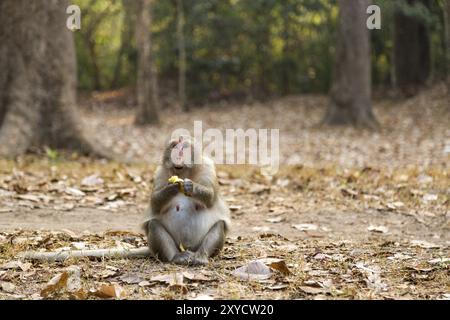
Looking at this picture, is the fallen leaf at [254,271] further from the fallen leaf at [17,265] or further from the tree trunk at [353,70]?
the tree trunk at [353,70]

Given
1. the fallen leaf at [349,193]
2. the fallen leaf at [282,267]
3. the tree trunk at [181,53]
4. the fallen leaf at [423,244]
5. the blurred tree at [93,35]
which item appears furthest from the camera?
the blurred tree at [93,35]

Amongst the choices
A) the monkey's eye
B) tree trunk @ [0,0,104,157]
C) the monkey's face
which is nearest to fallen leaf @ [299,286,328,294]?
the monkey's face

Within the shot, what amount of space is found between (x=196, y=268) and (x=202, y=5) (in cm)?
1711

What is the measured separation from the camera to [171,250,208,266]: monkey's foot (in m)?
4.97

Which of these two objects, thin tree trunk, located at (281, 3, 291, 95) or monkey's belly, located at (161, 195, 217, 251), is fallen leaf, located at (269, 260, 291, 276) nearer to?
monkey's belly, located at (161, 195, 217, 251)

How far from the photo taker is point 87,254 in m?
5.16

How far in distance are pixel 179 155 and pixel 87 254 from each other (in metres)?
1.02

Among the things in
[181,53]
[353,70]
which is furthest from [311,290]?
[181,53]

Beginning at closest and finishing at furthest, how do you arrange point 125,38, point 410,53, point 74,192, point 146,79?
point 74,192 < point 146,79 < point 410,53 < point 125,38

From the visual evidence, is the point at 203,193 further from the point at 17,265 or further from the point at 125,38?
the point at 125,38

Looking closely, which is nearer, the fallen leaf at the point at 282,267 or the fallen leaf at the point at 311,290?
the fallen leaf at the point at 311,290

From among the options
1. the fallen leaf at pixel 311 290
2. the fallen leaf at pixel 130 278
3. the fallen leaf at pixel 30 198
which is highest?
the fallen leaf at pixel 30 198

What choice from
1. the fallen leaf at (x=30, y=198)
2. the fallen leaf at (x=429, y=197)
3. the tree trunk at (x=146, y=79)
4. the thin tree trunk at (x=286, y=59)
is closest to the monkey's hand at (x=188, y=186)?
the fallen leaf at (x=30, y=198)

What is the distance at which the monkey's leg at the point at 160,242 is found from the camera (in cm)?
508
